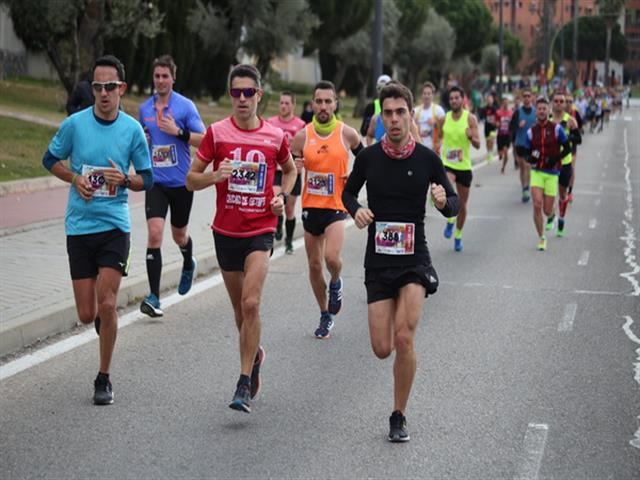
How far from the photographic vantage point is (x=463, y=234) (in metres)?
16.2

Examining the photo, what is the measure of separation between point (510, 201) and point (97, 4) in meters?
13.8

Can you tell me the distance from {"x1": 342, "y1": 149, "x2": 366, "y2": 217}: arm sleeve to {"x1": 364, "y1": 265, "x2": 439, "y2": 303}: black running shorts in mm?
391

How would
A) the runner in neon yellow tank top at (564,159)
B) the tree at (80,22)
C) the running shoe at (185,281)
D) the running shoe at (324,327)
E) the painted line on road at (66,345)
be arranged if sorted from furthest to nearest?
the tree at (80,22) → the runner in neon yellow tank top at (564,159) → the running shoe at (185,281) → the running shoe at (324,327) → the painted line on road at (66,345)

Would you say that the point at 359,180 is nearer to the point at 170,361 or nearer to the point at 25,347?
the point at 170,361

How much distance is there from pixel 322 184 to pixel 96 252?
265 centimetres

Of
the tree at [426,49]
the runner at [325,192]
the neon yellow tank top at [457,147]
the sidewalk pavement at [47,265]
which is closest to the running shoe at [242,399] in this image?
the sidewalk pavement at [47,265]

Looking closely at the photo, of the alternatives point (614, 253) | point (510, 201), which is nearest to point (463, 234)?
point (614, 253)

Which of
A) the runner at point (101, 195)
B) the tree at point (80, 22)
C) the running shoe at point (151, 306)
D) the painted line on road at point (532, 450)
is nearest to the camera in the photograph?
the painted line on road at point (532, 450)

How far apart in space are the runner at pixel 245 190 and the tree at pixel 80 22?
2354 centimetres

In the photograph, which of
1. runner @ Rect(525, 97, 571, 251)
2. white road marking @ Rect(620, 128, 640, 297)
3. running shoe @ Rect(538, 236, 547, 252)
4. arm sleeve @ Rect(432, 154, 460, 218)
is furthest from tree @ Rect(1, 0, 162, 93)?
arm sleeve @ Rect(432, 154, 460, 218)

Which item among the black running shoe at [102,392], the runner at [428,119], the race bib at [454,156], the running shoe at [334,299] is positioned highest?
the runner at [428,119]

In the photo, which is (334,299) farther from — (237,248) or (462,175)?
(462,175)

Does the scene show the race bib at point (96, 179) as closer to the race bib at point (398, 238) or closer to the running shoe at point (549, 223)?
the race bib at point (398, 238)

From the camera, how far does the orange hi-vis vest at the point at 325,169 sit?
367 inches
